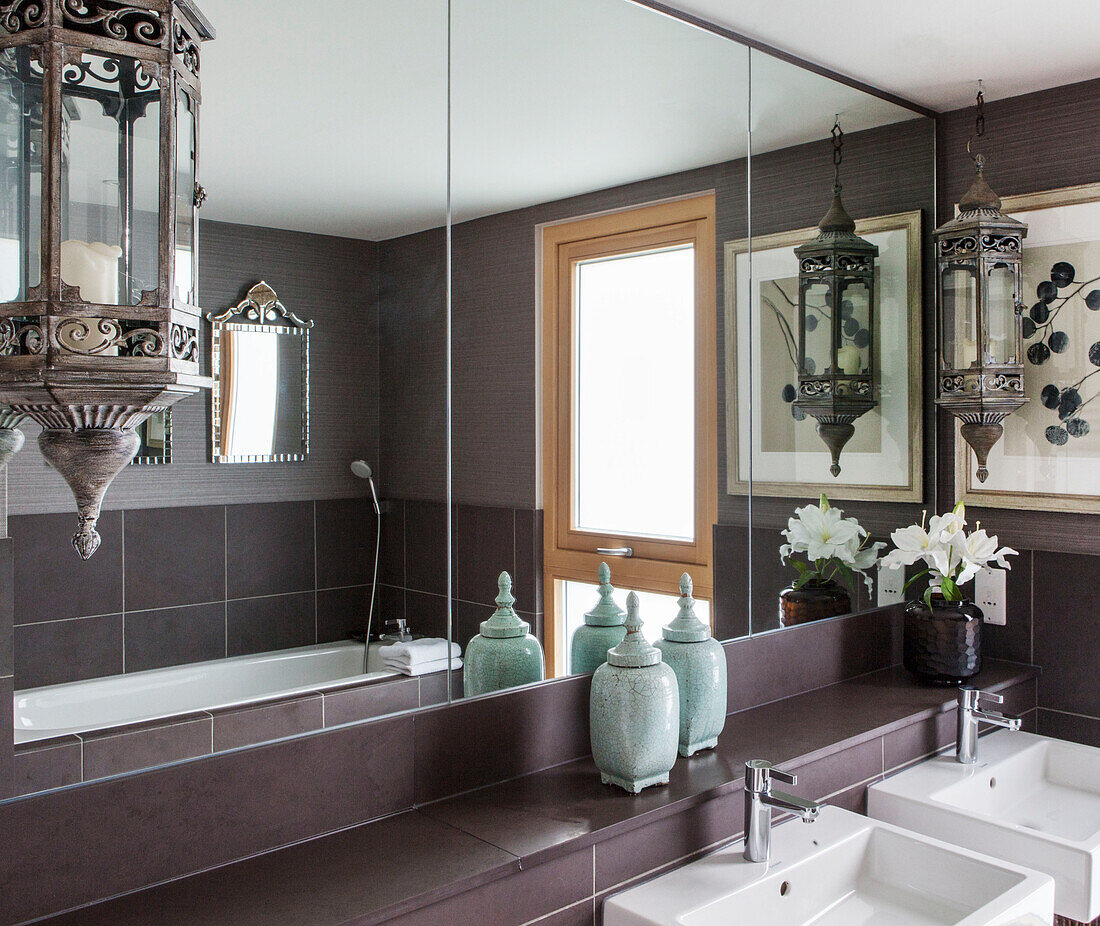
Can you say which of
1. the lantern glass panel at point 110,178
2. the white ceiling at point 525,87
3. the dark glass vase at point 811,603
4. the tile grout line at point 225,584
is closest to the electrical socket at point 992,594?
the dark glass vase at point 811,603

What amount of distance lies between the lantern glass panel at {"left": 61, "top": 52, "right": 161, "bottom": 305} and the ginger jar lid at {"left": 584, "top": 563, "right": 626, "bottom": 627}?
3.27ft

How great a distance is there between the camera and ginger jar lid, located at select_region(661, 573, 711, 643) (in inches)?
69.8

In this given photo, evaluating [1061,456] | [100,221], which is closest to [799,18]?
[1061,456]

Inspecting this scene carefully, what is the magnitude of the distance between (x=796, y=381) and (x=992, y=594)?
2.79 feet

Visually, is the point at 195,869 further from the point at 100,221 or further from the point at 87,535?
the point at 100,221

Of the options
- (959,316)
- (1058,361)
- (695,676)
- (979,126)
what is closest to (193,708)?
(695,676)

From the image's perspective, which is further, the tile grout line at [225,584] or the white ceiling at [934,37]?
the white ceiling at [934,37]

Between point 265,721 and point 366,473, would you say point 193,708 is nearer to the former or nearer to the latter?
point 265,721

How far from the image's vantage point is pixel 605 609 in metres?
1.80

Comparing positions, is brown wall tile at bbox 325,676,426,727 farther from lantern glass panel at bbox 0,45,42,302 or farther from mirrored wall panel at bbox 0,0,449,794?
lantern glass panel at bbox 0,45,42,302

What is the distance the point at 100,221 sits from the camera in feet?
3.43

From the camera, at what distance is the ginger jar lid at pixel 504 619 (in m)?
1.65

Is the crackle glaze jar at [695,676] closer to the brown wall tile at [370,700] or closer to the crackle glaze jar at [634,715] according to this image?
the crackle glaze jar at [634,715]

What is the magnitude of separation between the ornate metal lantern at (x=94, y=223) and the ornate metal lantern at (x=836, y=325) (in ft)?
5.21
